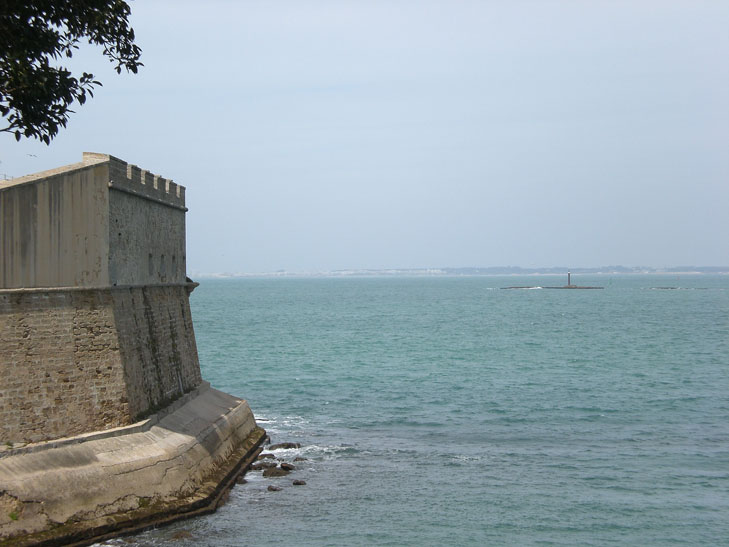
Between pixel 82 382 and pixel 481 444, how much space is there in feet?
48.6

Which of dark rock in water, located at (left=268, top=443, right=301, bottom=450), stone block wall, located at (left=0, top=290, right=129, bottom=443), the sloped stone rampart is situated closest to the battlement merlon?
stone block wall, located at (left=0, top=290, right=129, bottom=443)

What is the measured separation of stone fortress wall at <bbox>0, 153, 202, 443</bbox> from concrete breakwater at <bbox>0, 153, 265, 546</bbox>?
0.07 ft

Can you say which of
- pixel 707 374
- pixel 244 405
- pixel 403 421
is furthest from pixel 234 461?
pixel 707 374

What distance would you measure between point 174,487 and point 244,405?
28.9 ft

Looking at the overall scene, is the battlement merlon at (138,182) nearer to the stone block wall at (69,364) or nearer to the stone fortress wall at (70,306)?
the stone fortress wall at (70,306)

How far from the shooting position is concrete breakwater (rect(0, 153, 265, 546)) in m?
17.3

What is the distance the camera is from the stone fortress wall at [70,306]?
18.3 m

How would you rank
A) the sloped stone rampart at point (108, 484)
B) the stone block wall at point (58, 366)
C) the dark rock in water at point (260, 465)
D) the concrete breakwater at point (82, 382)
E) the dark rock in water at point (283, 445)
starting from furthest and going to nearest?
the dark rock in water at point (283, 445)
the dark rock in water at point (260, 465)
the stone block wall at point (58, 366)
the concrete breakwater at point (82, 382)
the sloped stone rampart at point (108, 484)

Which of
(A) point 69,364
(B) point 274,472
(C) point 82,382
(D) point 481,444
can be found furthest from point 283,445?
(A) point 69,364

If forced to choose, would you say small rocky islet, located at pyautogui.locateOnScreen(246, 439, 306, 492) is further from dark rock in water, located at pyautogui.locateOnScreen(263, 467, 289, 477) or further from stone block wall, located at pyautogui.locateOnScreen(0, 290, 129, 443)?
stone block wall, located at pyautogui.locateOnScreen(0, 290, 129, 443)

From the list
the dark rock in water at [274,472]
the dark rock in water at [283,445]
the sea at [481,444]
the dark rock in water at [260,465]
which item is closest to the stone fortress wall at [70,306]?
the sea at [481,444]

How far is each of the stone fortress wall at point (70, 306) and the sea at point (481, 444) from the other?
3.19 m

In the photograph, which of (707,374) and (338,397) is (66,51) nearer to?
(338,397)

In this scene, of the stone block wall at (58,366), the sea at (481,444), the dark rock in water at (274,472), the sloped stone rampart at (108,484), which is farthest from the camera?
the dark rock in water at (274,472)
